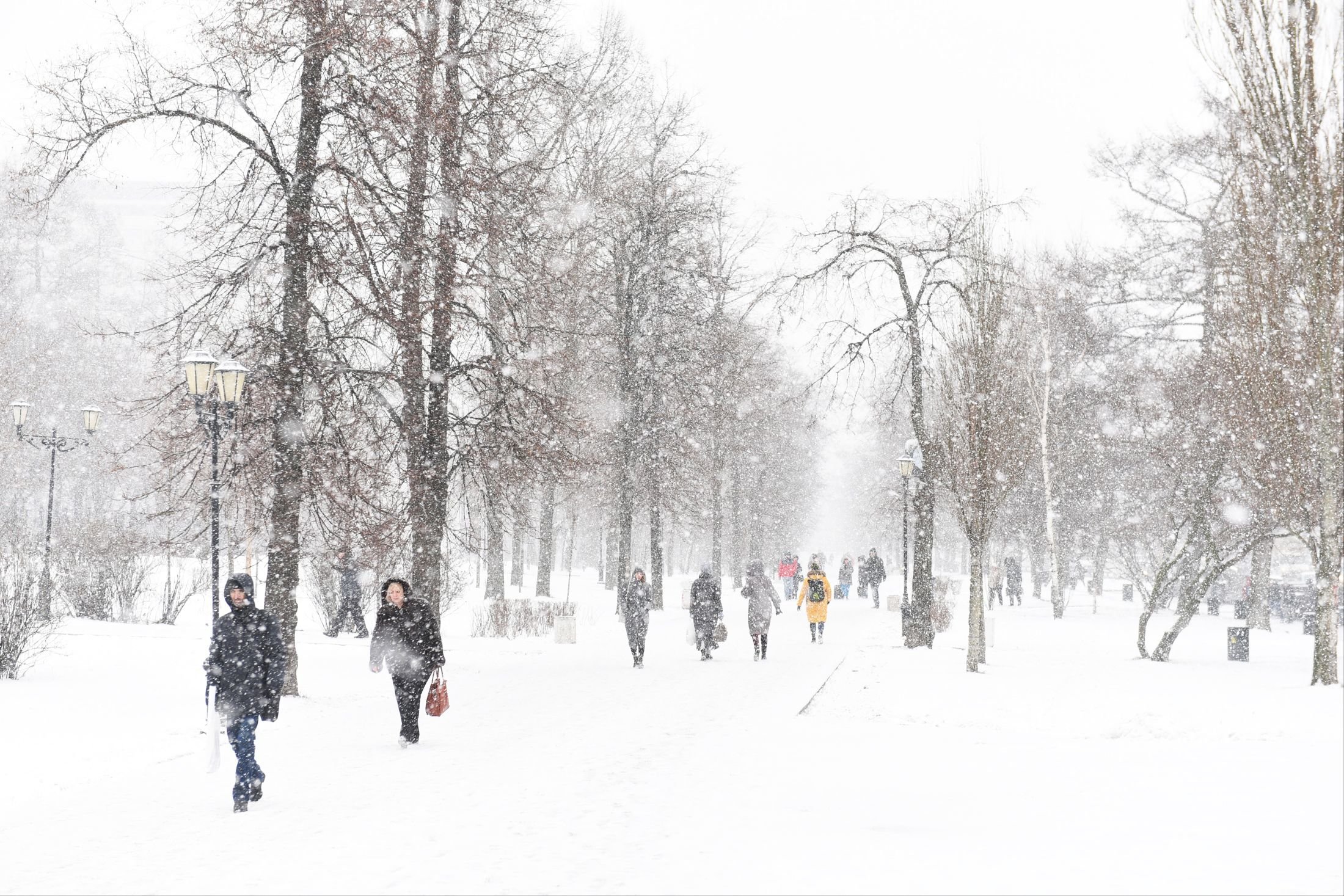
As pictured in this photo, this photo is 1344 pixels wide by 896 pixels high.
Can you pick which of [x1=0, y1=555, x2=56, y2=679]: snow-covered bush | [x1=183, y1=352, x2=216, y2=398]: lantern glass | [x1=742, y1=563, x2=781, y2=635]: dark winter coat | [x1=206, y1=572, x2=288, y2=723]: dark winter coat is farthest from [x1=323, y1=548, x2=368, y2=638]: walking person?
[x1=206, y1=572, x2=288, y2=723]: dark winter coat

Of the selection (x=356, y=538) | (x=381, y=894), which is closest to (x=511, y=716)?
(x=356, y=538)

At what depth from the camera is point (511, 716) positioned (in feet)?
41.4

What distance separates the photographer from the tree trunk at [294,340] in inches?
518

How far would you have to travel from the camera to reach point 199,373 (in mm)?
12789

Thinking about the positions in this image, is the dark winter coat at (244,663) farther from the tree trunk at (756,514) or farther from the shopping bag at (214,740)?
the tree trunk at (756,514)

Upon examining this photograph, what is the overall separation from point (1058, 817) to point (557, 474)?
32.1 ft

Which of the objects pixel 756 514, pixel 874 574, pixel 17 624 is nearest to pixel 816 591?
pixel 17 624

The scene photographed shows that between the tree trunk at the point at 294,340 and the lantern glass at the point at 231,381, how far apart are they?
0.57 meters

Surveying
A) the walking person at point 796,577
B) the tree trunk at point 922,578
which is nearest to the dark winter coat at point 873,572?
the walking person at point 796,577

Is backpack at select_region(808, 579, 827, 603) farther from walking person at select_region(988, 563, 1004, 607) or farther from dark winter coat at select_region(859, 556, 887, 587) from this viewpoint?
dark winter coat at select_region(859, 556, 887, 587)

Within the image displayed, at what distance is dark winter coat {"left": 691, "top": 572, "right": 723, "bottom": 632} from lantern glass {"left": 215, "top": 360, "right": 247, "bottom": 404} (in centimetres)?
865

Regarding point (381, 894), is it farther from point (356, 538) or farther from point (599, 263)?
point (599, 263)

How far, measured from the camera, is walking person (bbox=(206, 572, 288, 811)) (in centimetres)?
805

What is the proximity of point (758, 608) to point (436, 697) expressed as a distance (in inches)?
390
